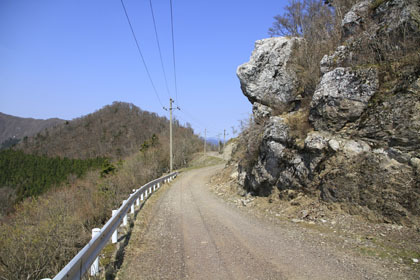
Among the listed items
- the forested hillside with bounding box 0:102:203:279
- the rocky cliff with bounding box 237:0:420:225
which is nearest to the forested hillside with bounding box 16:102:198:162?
the forested hillside with bounding box 0:102:203:279

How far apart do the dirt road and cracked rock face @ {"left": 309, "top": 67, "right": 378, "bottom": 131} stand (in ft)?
13.7

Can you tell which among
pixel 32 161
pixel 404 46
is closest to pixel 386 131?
pixel 404 46

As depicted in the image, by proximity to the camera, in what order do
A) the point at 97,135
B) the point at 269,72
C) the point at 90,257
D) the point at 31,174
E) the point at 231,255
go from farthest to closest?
the point at 97,135, the point at 31,174, the point at 269,72, the point at 231,255, the point at 90,257

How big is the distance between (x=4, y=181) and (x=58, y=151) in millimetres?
69991

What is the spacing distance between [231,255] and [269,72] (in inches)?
556

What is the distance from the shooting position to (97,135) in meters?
150

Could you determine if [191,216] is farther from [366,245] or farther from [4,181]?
[4,181]

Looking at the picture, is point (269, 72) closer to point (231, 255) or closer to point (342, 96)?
point (342, 96)

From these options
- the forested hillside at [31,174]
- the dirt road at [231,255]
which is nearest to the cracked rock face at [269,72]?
the dirt road at [231,255]

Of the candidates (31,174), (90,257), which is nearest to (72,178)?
(31,174)

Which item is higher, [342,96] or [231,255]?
[342,96]

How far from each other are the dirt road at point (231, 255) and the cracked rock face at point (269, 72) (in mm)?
10026

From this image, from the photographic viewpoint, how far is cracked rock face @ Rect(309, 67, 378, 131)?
905cm

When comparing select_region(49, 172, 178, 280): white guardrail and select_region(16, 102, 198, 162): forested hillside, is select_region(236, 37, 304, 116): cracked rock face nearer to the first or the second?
select_region(49, 172, 178, 280): white guardrail
